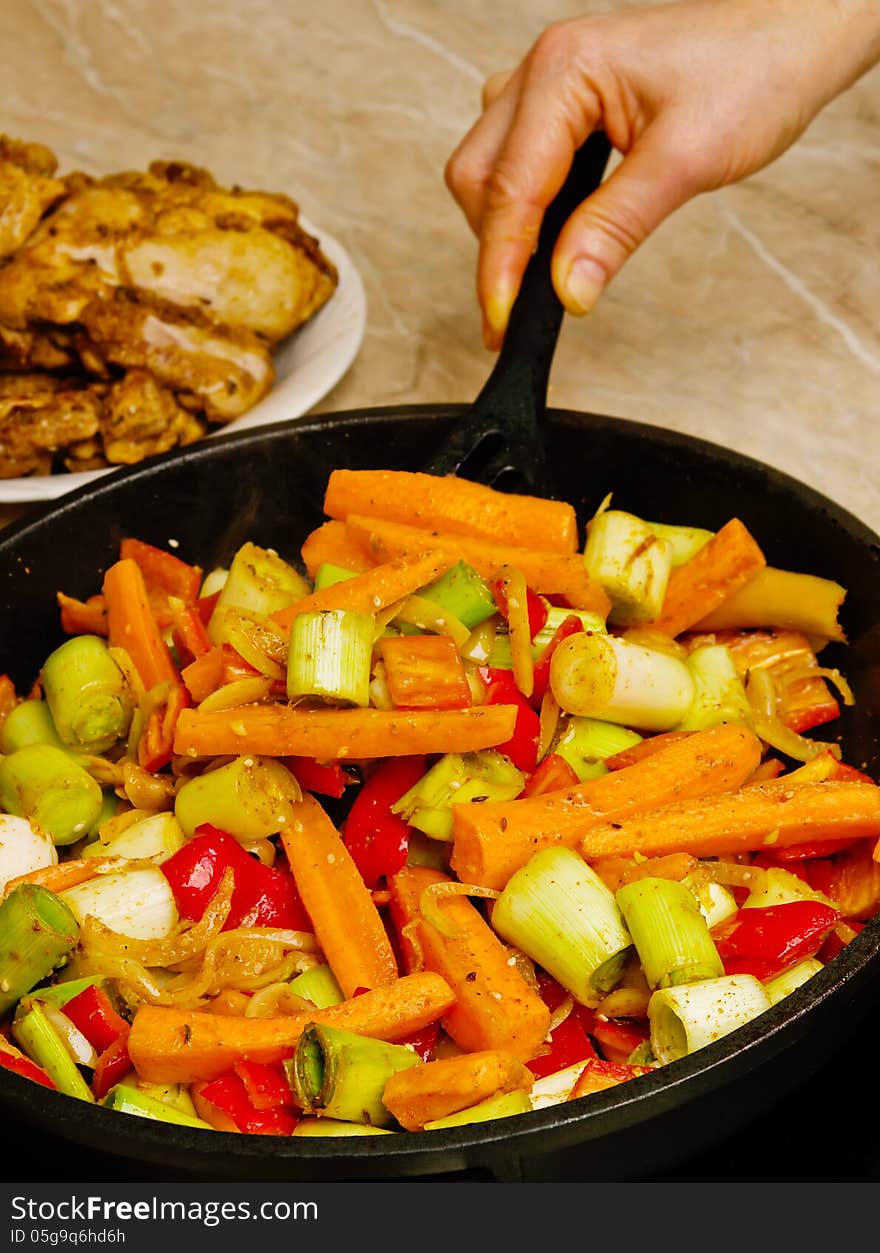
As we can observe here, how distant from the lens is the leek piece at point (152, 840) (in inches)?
55.1

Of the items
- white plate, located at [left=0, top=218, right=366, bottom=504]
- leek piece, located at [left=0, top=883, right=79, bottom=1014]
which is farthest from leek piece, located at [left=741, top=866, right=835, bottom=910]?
white plate, located at [left=0, top=218, right=366, bottom=504]

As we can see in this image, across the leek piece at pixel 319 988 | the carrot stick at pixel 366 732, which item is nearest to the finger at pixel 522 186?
the carrot stick at pixel 366 732

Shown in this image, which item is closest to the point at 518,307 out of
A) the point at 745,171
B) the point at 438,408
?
the point at 438,408

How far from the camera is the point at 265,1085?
1.19 m

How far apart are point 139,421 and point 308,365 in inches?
11.9

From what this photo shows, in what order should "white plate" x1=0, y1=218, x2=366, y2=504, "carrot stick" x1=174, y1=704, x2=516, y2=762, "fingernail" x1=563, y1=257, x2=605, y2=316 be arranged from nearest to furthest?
"carrot stick" x1=174, y1=704, x2=516, y2=762
"fingernail" x1=563, y1=257, x2=605, y2=316
"white plate" x1=0, y1=218, x2=366, y2=504

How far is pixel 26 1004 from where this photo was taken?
4.12 ft

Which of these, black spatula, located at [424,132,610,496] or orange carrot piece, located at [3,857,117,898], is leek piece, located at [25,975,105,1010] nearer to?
orange carrot piece, located at [3,857,117,898]

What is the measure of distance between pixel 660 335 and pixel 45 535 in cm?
126

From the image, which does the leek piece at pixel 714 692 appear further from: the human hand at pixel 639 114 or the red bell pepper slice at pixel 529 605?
the human hand at pixel 639 114

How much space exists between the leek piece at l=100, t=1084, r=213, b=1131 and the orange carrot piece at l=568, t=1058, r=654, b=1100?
33 centimetres

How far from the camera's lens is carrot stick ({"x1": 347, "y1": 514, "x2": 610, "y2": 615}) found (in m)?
1.54

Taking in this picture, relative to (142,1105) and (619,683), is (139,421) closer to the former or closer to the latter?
(619,683)

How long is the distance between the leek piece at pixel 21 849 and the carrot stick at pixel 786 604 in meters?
0.81
